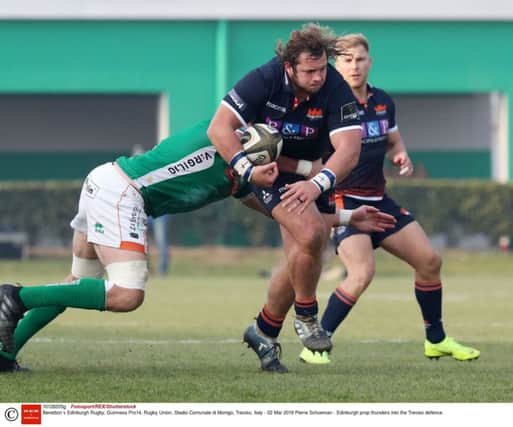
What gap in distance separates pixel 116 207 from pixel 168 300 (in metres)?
8.88

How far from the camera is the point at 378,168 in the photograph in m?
9.43

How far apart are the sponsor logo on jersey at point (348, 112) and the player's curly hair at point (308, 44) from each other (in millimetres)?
315

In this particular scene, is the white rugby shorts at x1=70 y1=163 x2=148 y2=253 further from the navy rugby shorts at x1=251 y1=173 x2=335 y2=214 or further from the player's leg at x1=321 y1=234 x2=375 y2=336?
the player's leg at x1=321 y1=234 x2=375 y2=336

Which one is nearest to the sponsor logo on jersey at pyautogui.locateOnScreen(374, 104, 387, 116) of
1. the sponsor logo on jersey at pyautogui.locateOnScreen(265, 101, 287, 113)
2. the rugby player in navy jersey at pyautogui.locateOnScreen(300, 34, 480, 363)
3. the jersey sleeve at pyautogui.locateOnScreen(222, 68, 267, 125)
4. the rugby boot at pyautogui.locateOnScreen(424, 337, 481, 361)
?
the rugby player in navy jersey at pyautogui.locateOnScreen(300, 34, 480, 363)

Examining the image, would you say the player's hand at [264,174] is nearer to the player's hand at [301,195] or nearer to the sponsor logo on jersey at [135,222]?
the player's hand at [301,195]

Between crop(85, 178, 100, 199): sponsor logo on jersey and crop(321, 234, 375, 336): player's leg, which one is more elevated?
crop(85, 178, 100, 199): sponsor logo on jersey

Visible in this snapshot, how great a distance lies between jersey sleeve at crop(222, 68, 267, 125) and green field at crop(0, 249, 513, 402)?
5.04 ft

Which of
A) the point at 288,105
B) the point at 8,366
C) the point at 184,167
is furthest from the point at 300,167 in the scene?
the point at 8,366

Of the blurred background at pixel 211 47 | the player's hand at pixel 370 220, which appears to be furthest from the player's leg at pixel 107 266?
the blurred background at pixel 211 47

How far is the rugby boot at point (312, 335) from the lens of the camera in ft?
26.2

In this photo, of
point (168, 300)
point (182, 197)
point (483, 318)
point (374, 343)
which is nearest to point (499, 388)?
point (182, 197)

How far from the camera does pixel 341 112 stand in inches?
301

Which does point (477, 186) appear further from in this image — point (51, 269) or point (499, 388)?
point (499, 388)

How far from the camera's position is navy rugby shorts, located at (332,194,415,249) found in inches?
362
